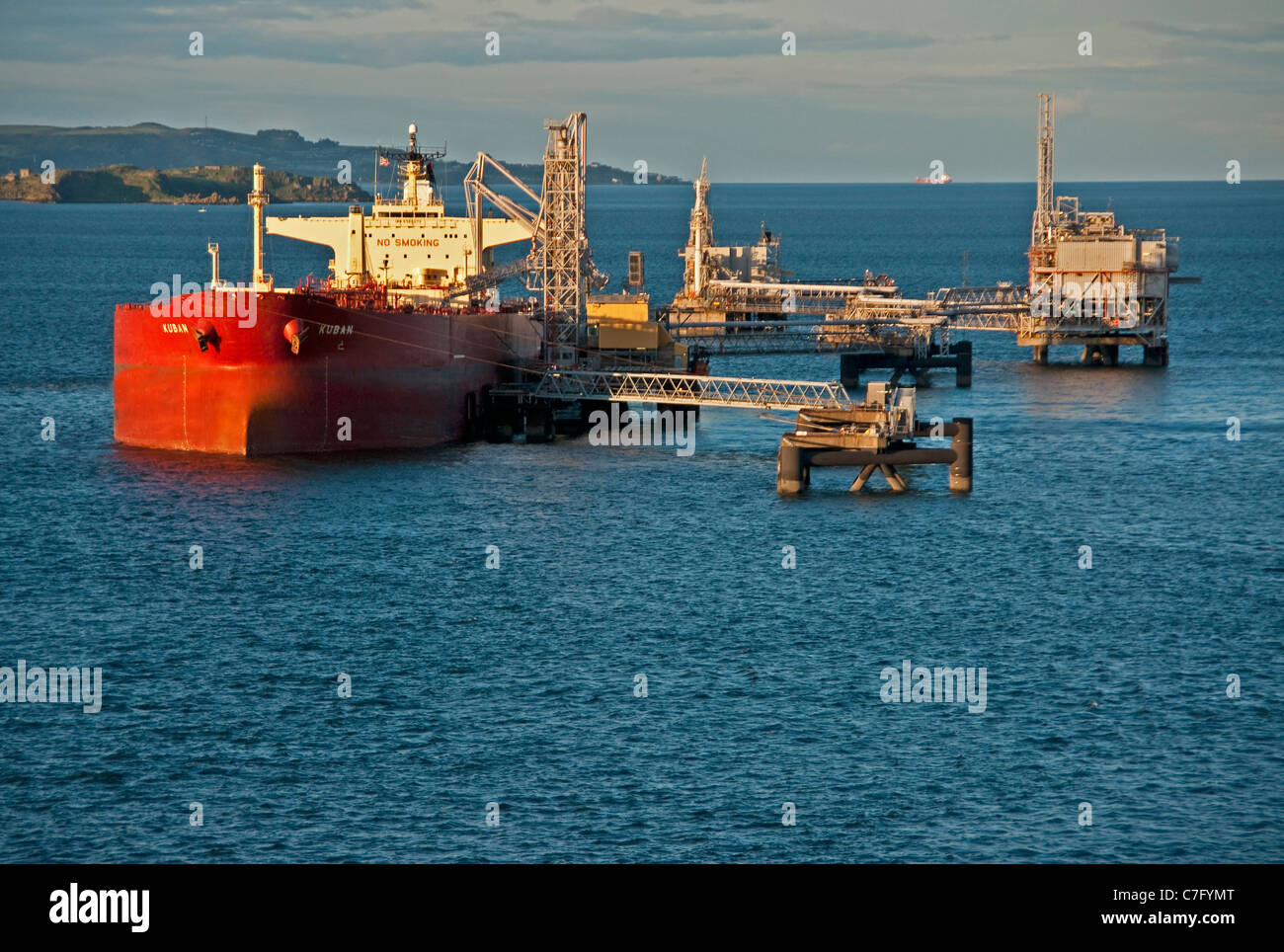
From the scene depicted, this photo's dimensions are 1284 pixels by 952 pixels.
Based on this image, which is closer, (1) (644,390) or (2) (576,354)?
(1) (644,390)

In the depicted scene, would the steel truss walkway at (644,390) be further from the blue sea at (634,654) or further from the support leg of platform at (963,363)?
the support leg of platform at (963,363)

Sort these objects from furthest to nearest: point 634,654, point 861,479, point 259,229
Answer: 1. point 259,229
2. point 861,479
3. point 634,654

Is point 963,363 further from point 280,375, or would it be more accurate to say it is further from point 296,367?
point 280,375

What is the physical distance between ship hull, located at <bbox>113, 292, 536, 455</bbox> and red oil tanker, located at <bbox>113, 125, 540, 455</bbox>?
4 centimetres

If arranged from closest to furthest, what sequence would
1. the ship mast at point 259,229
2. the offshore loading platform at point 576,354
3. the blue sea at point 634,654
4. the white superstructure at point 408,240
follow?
the blue sea at point 634,654, the offshore loading platform at point 576,354, the ship mast at point 259,229, the white superstructure at point 408,240

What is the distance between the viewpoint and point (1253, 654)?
40.6 metres

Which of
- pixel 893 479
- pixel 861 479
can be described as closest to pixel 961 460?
pixel 893 479

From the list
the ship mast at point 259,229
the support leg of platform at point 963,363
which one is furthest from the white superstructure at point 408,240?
the support leg of platform at point 963,363

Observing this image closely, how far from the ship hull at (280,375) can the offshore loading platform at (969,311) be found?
23356 millimetres

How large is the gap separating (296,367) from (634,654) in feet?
86.1

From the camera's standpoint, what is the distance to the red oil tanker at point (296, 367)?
203 ft

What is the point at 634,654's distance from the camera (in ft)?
133

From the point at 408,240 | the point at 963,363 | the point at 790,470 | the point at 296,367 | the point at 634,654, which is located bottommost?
the point at 634,654
